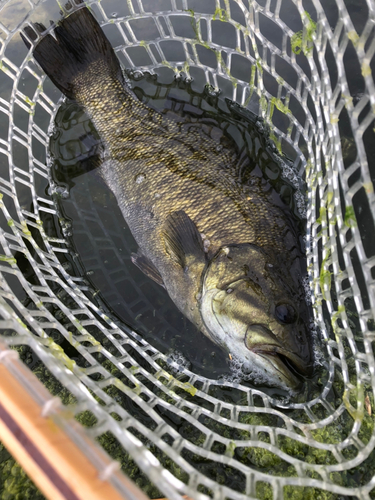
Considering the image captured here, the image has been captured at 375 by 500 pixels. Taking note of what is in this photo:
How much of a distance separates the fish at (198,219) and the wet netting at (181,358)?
0.22 metres

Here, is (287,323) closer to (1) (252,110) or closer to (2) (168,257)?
(2) (168,257)

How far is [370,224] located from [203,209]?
4.05ft

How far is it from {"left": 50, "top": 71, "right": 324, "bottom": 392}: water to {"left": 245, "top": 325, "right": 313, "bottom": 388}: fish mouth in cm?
47

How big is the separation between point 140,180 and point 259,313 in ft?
4.46

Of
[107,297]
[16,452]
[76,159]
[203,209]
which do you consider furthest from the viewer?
[76,159]

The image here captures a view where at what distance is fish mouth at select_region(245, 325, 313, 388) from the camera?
6.07 feet

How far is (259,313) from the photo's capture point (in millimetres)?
1957

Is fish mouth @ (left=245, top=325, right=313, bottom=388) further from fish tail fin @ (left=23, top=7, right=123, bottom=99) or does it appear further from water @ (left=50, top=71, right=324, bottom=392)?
fish tail fin @ (left=23, top=7, right=123, bottom=99)

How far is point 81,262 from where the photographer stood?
2.78 m

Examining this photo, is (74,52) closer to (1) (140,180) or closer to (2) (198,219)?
(1) (140,180)

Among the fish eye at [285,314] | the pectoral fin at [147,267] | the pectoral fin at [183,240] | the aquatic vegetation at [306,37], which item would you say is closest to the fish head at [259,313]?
the fish eye at [285,314]

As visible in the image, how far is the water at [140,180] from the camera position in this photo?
2512 millimetres

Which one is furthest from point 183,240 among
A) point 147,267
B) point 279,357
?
point 279,357

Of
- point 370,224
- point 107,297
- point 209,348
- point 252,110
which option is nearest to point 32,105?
point 107,297
